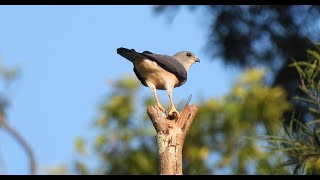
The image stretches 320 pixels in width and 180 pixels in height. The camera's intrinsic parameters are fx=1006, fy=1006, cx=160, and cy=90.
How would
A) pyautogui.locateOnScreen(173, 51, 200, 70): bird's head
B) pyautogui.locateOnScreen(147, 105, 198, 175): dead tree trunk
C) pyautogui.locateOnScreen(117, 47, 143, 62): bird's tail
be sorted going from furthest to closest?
pyautogui.locateOnScreen(173, 51, 200, 70): bird's head
pyautogui.locateOnScreen(117, 47, 143, 62): bird's tail
pyautogui.locateOnScreen(147, 105, 198, 175): dead tree trunk

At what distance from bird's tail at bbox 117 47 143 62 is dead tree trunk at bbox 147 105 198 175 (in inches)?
13.0

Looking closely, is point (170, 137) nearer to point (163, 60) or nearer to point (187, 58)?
point (163, 60)

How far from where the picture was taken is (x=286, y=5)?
8984 millimetres

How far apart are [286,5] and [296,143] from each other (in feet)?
15.8

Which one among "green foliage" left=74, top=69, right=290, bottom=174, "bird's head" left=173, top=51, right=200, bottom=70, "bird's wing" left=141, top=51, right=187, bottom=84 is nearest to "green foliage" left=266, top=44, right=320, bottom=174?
"bird's wing" left=141, top=51, right=187, bottom=84

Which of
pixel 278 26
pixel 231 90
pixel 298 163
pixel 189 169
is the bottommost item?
pixel 298 163

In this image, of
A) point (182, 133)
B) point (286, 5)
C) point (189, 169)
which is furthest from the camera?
point (286, 5)

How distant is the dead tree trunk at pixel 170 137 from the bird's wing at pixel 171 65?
1.46ft

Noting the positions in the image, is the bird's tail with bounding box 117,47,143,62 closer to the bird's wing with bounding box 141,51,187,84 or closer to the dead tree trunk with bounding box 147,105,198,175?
the bird's wing with bounding box 141,51,187,84

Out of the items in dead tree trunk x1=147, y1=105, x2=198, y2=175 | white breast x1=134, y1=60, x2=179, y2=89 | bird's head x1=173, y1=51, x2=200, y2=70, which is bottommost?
dead tree trunk x1=147, y1=105, x2=198, y2=175

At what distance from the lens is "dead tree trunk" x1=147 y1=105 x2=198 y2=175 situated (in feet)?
12.1

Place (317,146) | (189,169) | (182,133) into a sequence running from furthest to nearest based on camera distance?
(189,169)
(317,146)
(182,133)
